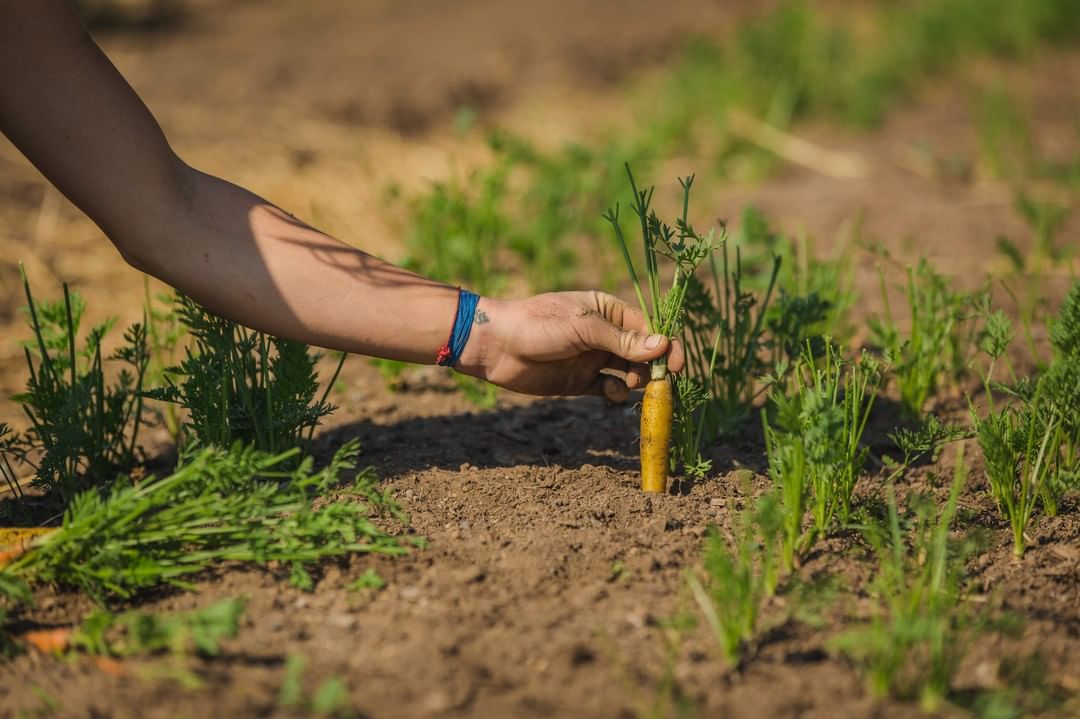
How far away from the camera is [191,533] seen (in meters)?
1.94

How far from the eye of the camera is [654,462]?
2.36 meters

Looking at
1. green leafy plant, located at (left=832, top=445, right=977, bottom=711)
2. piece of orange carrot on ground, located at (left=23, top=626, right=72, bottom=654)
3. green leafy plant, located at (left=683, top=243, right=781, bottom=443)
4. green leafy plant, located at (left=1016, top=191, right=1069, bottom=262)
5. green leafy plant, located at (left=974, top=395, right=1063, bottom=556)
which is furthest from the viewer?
green leafy plant, located at (left=1016, top=191, right=1069, bottom=262)

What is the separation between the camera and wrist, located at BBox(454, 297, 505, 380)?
227 cm

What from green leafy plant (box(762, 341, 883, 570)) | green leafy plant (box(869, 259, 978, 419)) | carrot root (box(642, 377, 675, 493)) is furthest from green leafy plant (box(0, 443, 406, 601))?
green leafy plant (box(869, 259, 978, 419))

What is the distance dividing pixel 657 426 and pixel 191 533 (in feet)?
3.27

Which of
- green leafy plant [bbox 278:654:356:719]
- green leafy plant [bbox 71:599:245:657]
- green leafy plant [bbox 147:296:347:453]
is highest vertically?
green leafy plant [bbox 147:296:347:453]

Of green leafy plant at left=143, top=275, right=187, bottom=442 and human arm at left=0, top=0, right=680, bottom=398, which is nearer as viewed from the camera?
human arm at left=0, top=0, right=680, bottom=398

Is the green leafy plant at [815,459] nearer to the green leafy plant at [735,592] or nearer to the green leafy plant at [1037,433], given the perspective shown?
the green leafy plant at [735,592]

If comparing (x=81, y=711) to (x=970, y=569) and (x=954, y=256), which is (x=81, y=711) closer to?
(x=970, y=569)

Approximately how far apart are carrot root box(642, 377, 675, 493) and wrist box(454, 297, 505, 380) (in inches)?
14.0

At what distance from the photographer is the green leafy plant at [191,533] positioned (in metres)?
1.90

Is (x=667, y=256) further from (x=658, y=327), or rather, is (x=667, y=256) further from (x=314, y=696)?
(x=314, y=696)

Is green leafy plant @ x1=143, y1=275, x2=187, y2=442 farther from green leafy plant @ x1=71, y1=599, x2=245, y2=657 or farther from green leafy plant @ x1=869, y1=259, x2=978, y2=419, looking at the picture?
green leafy plant @ x1=869, y1=259, x2=978, y2=419

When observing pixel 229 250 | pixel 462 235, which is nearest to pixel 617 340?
pixel 229 250
